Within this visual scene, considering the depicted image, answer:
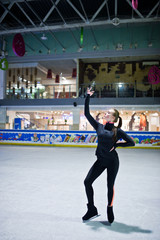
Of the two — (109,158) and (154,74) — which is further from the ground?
(154,74)

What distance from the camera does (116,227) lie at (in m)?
2.27

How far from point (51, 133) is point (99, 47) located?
8.26 m

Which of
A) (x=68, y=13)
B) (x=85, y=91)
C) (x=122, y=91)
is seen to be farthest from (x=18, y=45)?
(x=122, y=91)

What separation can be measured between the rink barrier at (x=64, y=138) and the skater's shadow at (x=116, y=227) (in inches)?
417

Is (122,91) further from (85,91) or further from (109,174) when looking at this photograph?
(109,174)

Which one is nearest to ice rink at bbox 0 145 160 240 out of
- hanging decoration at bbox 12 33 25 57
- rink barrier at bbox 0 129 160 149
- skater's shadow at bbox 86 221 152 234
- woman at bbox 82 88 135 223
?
skater's shadow at bbox 86 221 152 234

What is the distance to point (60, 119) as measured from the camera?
1967 cm

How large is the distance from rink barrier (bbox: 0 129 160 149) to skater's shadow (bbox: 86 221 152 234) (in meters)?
10.6

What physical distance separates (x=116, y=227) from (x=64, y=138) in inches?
447

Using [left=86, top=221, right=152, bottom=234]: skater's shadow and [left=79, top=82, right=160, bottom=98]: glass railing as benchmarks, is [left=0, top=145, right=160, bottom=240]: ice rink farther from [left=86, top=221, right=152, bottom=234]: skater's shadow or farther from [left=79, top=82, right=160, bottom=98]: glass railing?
[left=79, top=82, right=160, bottom=98]: glass railing

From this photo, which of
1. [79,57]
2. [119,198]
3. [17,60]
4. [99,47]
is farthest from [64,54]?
[119,198]

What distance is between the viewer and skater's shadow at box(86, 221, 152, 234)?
2.20 metres

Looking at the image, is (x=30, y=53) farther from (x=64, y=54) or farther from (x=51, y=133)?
(x=51, y=133)

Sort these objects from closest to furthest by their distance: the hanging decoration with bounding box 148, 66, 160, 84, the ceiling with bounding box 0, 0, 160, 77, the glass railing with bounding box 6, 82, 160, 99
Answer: the ceiling with bounding box 0, 0, 160, 77 < the hanging decoration with bounding box 148, 66, 160, 84 < the glass railing with bounding box 6, 82, 160, 99
